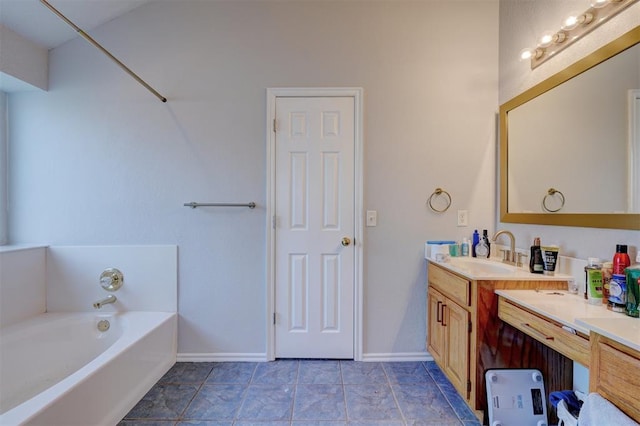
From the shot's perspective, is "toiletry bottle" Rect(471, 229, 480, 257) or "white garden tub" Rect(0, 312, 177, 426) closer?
"white garden tub" Rect(0, 312, 177, 426)

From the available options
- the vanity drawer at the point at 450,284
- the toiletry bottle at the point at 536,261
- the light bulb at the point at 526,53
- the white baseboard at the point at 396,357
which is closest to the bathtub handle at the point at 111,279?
the white baseboard at the point at 396,357

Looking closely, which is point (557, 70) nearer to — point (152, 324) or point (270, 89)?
point (270, 89)

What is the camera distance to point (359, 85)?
2.08 m

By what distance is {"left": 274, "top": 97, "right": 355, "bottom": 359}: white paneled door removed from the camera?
81.9 inches

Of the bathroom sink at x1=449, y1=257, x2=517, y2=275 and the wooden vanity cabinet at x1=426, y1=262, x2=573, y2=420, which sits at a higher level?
the bathroom sink at x1=449, y1=257, x2=517, y2=275

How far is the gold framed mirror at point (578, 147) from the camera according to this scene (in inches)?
48.3

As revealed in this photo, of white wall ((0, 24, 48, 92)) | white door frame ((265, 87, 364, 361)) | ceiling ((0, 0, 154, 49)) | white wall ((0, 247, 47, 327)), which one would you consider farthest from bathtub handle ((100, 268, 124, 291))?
ceiling ((0, 0, 154, 49))

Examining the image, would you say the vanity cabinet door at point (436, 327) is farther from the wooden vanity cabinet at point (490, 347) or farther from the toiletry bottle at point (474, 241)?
the toiletry bottle at point (474, 241)

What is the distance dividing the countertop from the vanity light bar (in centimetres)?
142

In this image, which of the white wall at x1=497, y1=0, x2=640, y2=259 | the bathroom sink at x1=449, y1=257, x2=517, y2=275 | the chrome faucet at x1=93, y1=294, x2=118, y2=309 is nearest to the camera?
the white wall at x1=497, y1=0, x2=640, y2=259

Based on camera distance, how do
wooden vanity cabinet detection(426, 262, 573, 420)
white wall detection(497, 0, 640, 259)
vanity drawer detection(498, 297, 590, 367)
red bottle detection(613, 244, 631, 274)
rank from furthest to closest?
wooden vanity cabinet detection(426, 262, 573, 420), white wall detection(497, 0, 640, 259), red bottle detection(613, 244, 631, 274), vanity drawer detection(498, 297, 590, 367)

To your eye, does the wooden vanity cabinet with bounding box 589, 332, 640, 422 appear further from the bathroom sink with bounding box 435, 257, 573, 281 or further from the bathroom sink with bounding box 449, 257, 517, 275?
the bathroom sink with bounding box 449, 257, 517, 275

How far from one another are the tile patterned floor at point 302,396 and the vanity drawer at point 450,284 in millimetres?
643

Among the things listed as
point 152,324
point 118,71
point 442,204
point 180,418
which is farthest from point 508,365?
point 118,71
